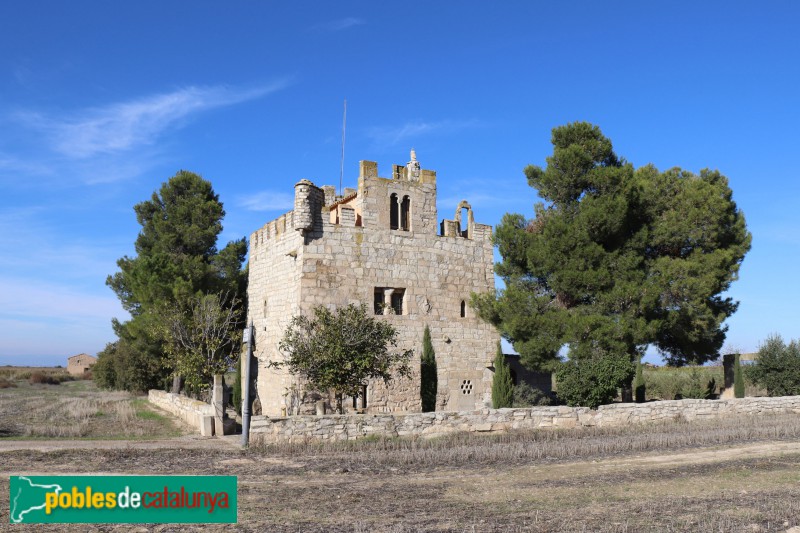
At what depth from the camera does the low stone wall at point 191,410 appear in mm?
17617

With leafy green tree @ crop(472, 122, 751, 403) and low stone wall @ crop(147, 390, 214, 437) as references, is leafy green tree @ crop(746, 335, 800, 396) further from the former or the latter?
low stone wall @ crop(147, 390, 214, 437)

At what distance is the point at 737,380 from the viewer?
2534 cm

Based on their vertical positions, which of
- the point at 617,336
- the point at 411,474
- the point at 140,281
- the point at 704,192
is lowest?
the point at 411,474

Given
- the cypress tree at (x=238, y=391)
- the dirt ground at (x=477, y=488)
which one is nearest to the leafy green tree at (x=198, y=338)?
the cypress tree at (x=238, y=391)

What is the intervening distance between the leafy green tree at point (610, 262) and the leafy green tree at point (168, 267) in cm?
1328

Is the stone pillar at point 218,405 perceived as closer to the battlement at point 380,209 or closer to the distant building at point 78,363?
the battlement at point 380,209

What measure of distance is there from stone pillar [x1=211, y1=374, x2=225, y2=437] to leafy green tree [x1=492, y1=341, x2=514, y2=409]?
31.9 ft

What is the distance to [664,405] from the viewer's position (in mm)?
19094

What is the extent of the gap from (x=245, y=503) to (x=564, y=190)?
1790 cm

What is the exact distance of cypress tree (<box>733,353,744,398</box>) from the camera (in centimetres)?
2525

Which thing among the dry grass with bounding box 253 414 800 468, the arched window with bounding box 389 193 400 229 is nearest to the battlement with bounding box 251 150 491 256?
the arched window with bounding box 389 193 400 229

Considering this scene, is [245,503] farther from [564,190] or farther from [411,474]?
[564,190]

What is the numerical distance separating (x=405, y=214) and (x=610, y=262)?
24.1 ft

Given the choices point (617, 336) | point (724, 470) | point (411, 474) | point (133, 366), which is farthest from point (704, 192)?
point (133, 366)
